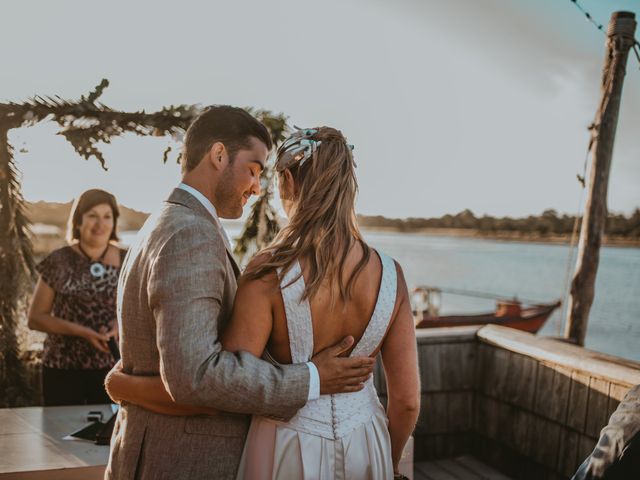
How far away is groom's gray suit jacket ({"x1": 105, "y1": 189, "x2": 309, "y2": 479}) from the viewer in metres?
1.34

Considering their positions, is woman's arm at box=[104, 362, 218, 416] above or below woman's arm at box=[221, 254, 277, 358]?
below

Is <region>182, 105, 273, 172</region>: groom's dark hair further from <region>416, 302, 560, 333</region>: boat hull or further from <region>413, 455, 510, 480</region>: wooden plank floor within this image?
<region>416, 302, 560, 333</region>: boat hull

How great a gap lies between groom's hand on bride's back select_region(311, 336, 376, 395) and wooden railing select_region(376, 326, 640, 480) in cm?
171

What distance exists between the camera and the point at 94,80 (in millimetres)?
3455

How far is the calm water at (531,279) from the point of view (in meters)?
38.5

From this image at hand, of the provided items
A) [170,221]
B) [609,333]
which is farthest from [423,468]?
[609,333]

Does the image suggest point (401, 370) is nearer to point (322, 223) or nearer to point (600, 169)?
point (322, 223)

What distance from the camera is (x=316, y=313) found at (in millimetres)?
1510

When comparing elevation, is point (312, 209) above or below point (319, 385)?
above

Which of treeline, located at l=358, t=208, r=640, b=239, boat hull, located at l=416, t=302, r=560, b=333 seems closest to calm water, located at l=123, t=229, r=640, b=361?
treeline, located at l=358, t=208, r=640, b=239

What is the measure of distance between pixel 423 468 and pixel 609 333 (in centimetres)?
3788

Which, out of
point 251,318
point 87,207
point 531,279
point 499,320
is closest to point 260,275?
point 251,318

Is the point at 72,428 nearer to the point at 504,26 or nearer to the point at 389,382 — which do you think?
the point at 389,382

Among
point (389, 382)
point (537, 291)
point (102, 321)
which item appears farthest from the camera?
point (537, 291)
